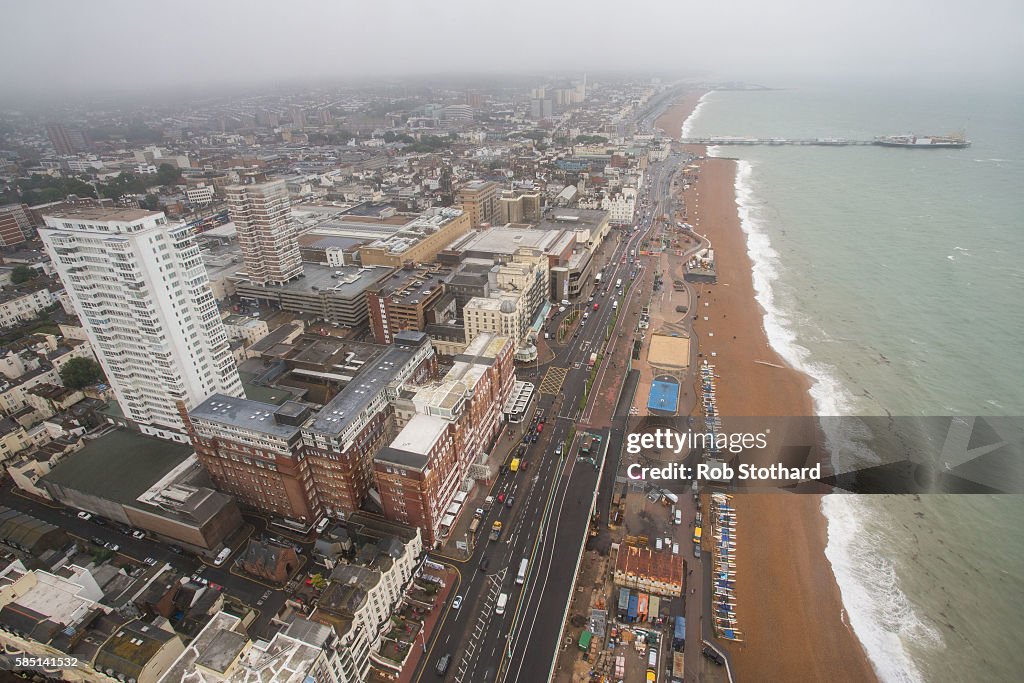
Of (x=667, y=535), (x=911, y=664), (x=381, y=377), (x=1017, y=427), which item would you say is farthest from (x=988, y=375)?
(x=381, y=377)

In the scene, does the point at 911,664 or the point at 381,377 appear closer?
the point at 911,664

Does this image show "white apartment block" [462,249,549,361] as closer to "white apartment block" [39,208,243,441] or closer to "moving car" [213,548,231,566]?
"white apartment block" [39,208,243,441]

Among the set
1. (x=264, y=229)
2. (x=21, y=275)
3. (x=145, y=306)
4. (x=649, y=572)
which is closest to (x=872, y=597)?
(x=649, y=572)

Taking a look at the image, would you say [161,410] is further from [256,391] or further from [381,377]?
[381,377]

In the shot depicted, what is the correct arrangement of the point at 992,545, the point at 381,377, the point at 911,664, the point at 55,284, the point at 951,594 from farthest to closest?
the point at 55,284, the point at 381,377, the point at 992,545, the point at 951,594, the point at 911,664

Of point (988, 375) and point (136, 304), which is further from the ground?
point (136, 304)

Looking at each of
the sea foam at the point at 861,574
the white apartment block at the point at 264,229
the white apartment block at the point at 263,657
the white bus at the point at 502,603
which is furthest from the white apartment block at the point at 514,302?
the sea foam at the point at 861,574

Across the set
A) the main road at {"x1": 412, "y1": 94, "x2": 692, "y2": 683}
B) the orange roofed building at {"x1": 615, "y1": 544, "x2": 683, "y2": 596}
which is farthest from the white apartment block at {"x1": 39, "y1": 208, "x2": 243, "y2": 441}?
the orange roofed building at {"x1": 615, "y1": 544, "x2": 683, "y2": 596}

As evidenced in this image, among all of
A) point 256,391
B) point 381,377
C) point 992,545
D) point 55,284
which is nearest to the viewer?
point 992,545
